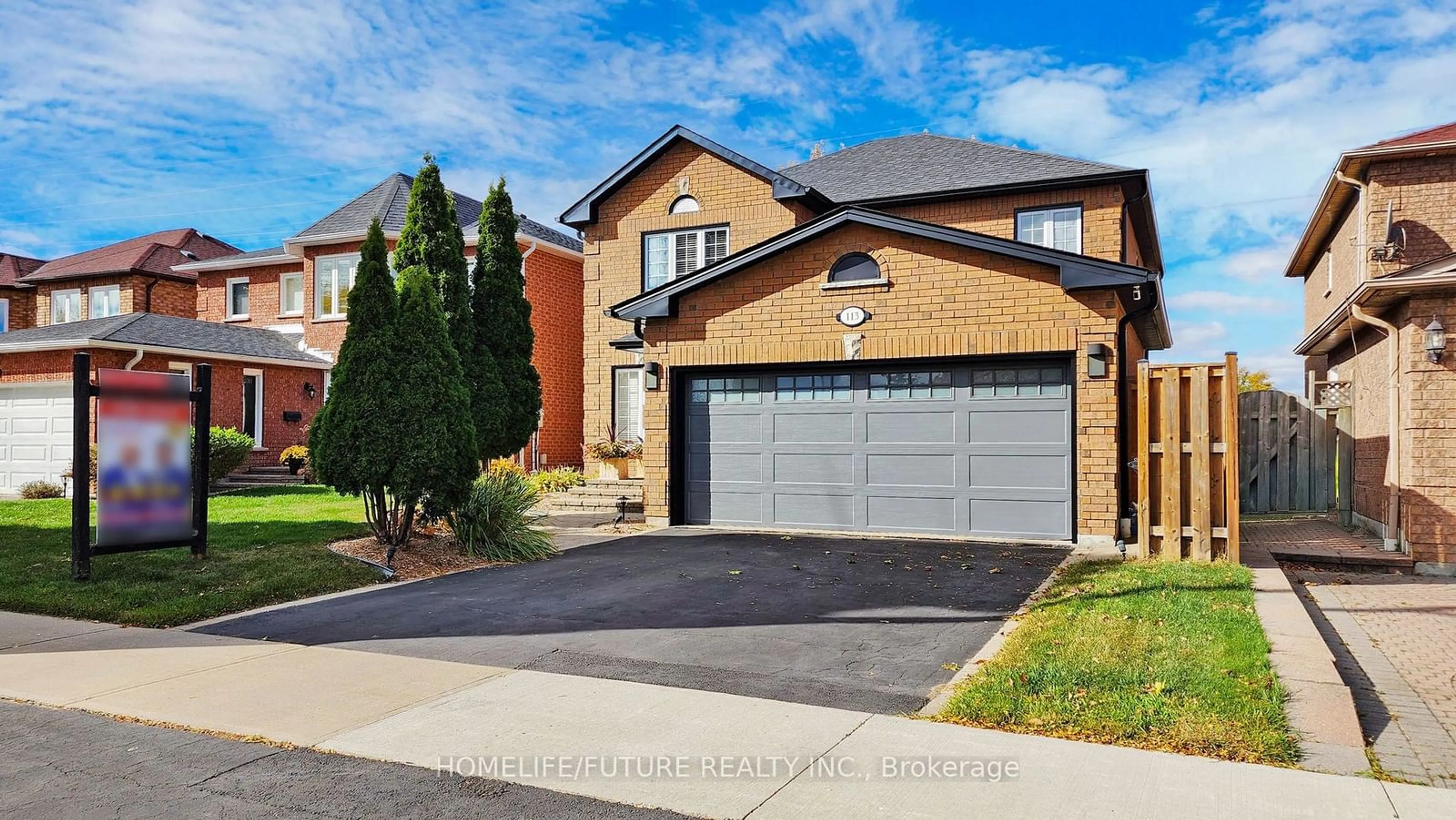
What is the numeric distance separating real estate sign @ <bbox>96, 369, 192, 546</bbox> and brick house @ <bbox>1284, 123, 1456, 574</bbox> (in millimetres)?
13687

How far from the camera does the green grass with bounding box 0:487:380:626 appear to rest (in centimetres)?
826

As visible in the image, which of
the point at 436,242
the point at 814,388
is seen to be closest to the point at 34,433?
the point at 436,242

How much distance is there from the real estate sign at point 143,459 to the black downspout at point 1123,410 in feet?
35.6

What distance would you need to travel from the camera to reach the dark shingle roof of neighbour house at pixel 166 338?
1933cm

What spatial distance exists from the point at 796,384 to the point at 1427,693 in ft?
28.9

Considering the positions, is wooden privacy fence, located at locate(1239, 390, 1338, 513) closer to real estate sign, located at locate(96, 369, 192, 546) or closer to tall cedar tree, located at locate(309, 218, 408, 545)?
tall cedar tree, located at locate(309, 218, 408, 545)

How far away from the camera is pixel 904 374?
42.0 ft

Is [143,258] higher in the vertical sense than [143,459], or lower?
higher

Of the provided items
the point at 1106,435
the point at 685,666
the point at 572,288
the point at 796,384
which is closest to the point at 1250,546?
the point at 1106,435

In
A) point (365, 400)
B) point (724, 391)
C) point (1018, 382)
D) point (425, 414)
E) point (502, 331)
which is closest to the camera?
point (365, 400)

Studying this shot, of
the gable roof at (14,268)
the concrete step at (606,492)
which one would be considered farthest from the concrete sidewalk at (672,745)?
the gable roof at (14,268)

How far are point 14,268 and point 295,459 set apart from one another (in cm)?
2203

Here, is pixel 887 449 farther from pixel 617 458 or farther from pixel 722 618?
pixel 617 458

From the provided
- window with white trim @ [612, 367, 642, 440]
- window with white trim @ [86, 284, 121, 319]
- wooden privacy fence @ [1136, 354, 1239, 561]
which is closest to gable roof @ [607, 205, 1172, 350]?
wooden privacy fence @ [1136, 354, 1239, 561]
